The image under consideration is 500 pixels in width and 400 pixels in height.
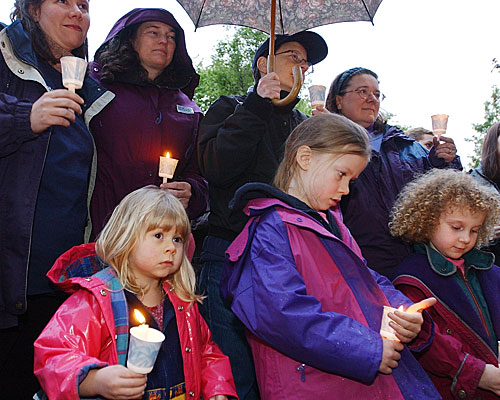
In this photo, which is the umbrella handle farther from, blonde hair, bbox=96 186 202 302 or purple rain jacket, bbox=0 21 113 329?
purple rain jacket, bbox=0 21 113 329

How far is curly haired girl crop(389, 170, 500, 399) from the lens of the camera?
2.98 metres

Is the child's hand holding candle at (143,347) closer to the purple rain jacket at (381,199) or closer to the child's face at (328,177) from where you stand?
the child's face at (328,177)

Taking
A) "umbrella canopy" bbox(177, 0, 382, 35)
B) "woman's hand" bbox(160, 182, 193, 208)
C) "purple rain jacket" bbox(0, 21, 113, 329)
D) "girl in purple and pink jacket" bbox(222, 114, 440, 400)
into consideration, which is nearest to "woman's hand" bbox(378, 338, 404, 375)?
"girl in purple and pink jacket" bbox(222, 114, 440, 400)

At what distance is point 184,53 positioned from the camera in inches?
156

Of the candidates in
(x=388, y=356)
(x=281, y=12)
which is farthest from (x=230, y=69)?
(x=388, y=356)

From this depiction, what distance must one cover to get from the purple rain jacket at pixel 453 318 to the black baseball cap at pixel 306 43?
1.72m

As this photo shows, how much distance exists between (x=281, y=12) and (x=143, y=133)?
5.12 ft

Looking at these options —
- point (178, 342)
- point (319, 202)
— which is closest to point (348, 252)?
point (319, 202)

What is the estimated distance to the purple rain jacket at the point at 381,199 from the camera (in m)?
3.75

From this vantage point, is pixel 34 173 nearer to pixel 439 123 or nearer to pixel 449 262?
pixel 449 262

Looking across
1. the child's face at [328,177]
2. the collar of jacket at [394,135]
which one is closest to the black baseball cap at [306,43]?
the collar of jacket at [394,135]

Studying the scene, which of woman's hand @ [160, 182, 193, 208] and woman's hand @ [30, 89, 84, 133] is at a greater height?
woman's hand @ [30, 89, 84, 133]

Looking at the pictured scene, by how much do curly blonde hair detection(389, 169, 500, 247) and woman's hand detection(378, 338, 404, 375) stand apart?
152 cm

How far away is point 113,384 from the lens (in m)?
1.94
